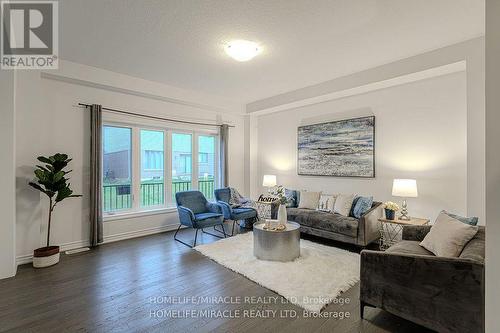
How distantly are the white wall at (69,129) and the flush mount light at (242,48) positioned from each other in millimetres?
2119

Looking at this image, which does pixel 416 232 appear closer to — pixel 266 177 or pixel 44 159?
pixel 266 177

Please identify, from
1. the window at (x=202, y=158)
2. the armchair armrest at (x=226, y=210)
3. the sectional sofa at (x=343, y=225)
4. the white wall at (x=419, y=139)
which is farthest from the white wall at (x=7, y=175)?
the white wall at (x=419, y=139)

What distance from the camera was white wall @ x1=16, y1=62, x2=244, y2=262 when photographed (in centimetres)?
342

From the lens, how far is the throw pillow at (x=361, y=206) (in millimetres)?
4051

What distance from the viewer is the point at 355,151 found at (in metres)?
4.69

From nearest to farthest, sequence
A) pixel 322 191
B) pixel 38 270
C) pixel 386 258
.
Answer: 1. pixel 386 258
2. pixel 38 270
3. pixel 322 191

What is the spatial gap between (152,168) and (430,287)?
469 cm

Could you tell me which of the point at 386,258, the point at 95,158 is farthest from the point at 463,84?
the point at 95,158

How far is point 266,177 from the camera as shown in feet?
19.1

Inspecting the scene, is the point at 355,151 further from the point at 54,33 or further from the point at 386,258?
the point at 54,33

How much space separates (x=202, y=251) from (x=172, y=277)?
87cm

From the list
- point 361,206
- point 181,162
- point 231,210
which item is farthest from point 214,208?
point 361,206

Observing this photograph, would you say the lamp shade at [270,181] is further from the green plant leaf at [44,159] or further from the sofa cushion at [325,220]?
the green plant leaf at [44,159]

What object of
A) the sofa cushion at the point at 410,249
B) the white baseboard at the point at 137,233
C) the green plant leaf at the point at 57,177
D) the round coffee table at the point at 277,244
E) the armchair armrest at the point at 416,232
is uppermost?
the green plant leaf at the point at 57,177
